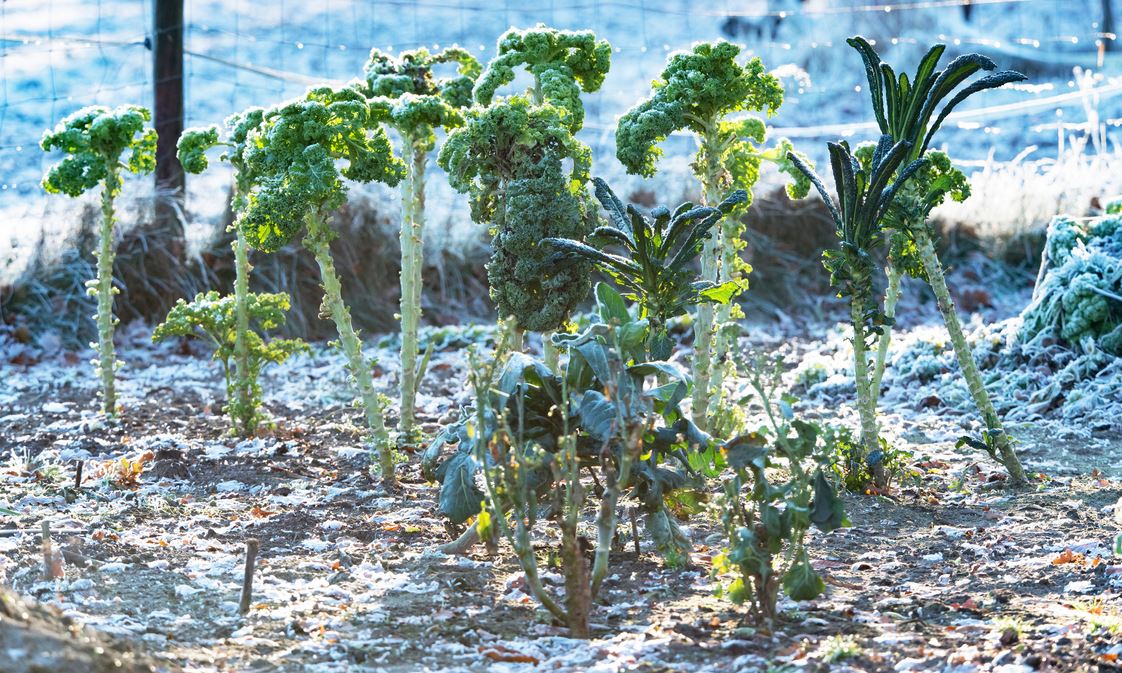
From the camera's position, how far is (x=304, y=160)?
492 cm

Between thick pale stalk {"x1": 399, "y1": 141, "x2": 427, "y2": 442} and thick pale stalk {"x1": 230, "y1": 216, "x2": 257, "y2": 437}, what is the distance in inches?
31.1

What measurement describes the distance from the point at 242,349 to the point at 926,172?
3181 millimetres

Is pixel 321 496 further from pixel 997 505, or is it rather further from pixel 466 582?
pixel 997 505

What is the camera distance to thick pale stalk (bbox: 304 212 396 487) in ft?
16.7

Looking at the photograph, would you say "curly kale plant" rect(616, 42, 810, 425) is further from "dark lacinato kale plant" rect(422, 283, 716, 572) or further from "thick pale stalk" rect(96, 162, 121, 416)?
"thick pale stalk" rect(96, 162, 121, 416)

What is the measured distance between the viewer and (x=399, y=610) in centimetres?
379

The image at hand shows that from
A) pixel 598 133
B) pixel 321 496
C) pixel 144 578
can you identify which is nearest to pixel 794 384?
pixel 321 496

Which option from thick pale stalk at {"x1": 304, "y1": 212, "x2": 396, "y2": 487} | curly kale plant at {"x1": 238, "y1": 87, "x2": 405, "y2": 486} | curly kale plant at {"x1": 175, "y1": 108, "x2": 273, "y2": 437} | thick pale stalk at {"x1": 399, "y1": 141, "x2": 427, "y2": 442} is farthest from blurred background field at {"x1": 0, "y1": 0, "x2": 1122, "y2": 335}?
curly kale plant at {"x1": 175, "y1": 108, "x2": 273, "y2": 437}

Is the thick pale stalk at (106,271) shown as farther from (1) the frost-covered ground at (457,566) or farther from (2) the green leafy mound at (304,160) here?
(2) the green leafy mound at (304,160)

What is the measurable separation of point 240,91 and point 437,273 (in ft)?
28.9

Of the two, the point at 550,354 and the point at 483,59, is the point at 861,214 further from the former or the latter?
the point at 483,59

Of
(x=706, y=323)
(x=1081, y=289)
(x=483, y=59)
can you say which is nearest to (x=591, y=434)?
(x=706, y=323)

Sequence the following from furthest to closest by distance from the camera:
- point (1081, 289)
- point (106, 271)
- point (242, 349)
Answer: point (1081, 289)
point (106, 271)
point (242, 349)

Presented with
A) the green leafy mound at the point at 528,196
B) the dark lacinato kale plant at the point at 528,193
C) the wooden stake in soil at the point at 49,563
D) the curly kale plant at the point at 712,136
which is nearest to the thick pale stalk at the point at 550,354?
the dark lacinato kale plant at the point at 528,193
